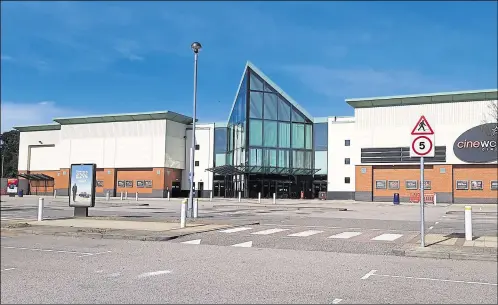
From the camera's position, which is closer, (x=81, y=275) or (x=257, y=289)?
(x=257, y=289)

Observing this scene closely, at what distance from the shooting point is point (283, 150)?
5859cm

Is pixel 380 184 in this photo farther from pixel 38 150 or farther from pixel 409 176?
pixel 38 150

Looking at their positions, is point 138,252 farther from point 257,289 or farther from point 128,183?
point 128,183

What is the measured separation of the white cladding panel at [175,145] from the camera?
60.2 meters

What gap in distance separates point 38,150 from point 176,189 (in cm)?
2406

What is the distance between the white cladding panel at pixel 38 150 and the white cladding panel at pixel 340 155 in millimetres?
38929

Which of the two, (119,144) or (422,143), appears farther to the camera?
(119,144)

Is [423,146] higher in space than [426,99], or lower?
lower

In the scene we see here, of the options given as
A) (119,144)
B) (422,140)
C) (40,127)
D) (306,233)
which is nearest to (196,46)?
(306,233)

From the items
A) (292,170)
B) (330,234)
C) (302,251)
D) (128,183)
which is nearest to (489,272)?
(302,251)

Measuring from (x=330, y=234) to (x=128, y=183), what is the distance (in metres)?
49.7

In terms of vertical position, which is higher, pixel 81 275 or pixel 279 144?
pixel 279 144

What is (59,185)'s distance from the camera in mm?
66500

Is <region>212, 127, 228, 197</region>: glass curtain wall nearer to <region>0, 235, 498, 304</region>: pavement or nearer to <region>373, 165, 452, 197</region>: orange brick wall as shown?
<region>373, 165, 452, 197</region>: orange brick wall
